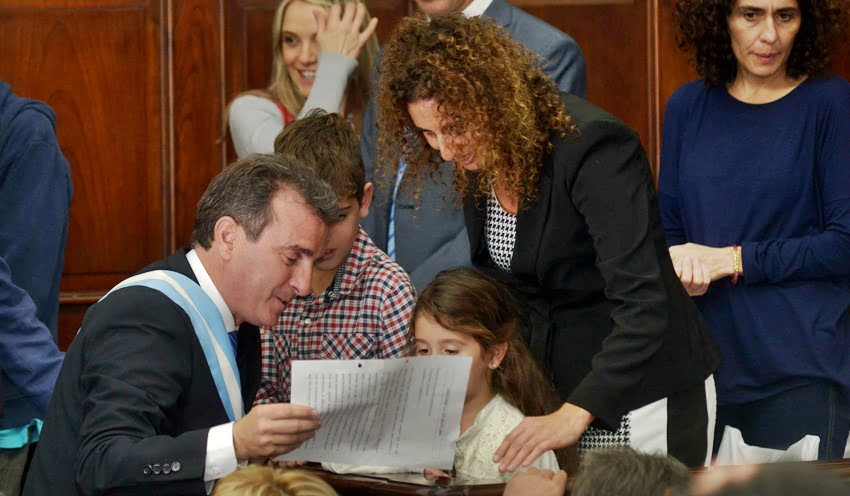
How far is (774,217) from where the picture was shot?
9.83 feet

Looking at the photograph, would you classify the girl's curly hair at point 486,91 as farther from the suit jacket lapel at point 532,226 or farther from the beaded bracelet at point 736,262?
the beaded bracelet at point 736,262

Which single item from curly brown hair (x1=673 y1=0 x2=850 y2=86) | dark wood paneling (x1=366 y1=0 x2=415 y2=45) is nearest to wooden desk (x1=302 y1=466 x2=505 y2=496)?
curly brown hair (x1=673 y1=0 x2=850 y2=86)

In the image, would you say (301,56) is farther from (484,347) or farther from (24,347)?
(484,347)

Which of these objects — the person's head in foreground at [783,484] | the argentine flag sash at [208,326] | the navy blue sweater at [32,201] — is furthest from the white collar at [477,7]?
the person's head in foreground at [783,484]

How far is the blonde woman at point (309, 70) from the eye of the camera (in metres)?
3.70

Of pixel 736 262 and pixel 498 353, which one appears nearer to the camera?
pixel 498 353

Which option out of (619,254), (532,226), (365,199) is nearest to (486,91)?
(532,226)

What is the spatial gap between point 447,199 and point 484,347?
618 millimetres

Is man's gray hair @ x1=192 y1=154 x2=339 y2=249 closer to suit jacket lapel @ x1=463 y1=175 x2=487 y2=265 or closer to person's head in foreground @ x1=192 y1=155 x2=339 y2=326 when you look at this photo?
person's head in foreground @ x1=192 y1=155 x2=339 y2=326

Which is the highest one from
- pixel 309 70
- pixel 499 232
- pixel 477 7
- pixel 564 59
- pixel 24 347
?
pixel 477 7

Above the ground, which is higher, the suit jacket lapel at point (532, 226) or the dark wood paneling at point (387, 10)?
the dark wood paneling at point (387, 10)

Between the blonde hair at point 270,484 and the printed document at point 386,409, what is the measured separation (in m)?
0.27

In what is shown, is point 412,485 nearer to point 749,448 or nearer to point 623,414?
point 623,414

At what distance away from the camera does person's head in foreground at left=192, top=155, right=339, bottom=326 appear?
216 cm
